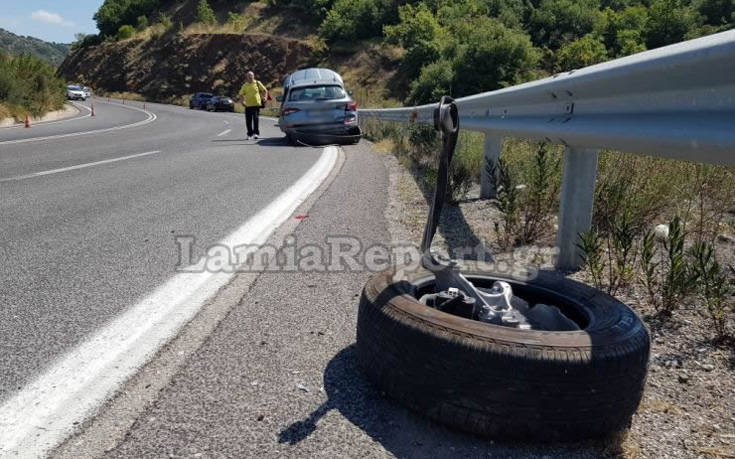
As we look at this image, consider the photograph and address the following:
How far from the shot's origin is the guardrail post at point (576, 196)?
3.58 metres

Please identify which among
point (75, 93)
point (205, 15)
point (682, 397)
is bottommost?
point (682, 397)

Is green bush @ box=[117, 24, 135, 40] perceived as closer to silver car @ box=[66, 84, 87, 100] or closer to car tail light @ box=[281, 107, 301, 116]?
silver car @ box=[66, 84, 87, 100]

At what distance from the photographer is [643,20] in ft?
136

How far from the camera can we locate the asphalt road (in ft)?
9.05

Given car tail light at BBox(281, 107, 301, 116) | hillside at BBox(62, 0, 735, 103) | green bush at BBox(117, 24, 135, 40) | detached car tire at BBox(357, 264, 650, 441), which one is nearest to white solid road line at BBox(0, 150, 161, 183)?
car tail light at BBox(281, 107, 301, 116)

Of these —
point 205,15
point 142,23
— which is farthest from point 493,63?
point 142,23

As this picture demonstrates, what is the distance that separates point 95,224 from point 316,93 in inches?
419

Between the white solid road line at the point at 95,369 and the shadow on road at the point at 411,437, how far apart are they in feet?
2.38

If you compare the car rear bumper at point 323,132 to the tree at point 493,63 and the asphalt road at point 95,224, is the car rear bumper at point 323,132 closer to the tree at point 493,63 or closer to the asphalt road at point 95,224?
the asphalt road at point 95,224

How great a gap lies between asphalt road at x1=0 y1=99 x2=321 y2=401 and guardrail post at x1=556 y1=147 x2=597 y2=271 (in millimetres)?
2537

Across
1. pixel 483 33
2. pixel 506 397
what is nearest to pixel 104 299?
pixel 506 397

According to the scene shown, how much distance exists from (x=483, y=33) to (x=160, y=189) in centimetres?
3283

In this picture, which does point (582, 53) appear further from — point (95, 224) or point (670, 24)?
point (95, 224)

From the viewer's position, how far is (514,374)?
1.85 meters
